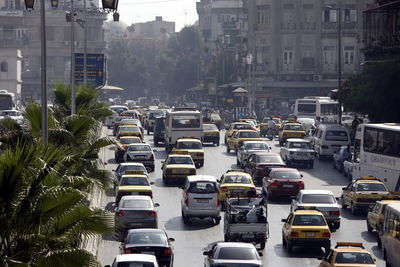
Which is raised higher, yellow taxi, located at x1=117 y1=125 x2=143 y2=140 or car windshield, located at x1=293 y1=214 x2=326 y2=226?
yellow taxi, located at x1=117 y1=125 x2=143 y2=140

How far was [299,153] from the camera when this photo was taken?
5725cm

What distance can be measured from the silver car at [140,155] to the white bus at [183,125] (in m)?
9.79

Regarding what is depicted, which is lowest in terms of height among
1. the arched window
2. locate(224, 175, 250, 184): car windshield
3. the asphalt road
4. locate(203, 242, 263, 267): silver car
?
the asphalt road

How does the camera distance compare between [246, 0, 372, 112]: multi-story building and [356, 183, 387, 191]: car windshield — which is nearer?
[356, 183, 387, 191]: car windshield

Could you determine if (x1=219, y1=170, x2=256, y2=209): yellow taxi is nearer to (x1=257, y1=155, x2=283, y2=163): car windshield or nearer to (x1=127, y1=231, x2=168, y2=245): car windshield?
(x1=257, y1=155, x2=283, y2=163): car windshield

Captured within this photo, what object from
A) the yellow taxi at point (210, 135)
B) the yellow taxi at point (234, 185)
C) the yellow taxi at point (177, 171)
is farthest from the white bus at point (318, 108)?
the yellow taxi at point (234, 185)

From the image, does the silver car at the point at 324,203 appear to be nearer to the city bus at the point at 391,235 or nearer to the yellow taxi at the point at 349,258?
the city bus at the point at 391,235

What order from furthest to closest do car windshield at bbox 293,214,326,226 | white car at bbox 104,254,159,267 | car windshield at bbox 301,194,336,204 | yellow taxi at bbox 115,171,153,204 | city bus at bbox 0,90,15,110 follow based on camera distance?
city bus at bbox 0,90,15,110
yellow taxi at bbox 115,171,153,204
car windshield at bbox 301,194,336,204
car windshield at bbox 293,214,326,226
white car at bbox 104,254,159,267

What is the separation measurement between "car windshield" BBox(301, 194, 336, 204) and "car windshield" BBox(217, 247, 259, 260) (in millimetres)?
10808

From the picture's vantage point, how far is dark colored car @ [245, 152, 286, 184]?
4872 cm

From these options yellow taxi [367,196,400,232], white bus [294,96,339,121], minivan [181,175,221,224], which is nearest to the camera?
yellow taxi [367,196,400,232]

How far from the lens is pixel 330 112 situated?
9188 centimetres

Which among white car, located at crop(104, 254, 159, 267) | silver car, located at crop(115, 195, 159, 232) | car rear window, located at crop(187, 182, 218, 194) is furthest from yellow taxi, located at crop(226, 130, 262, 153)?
white car, located at crop(104, 254, 159, 267)

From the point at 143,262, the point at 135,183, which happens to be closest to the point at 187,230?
the point at 135,183
